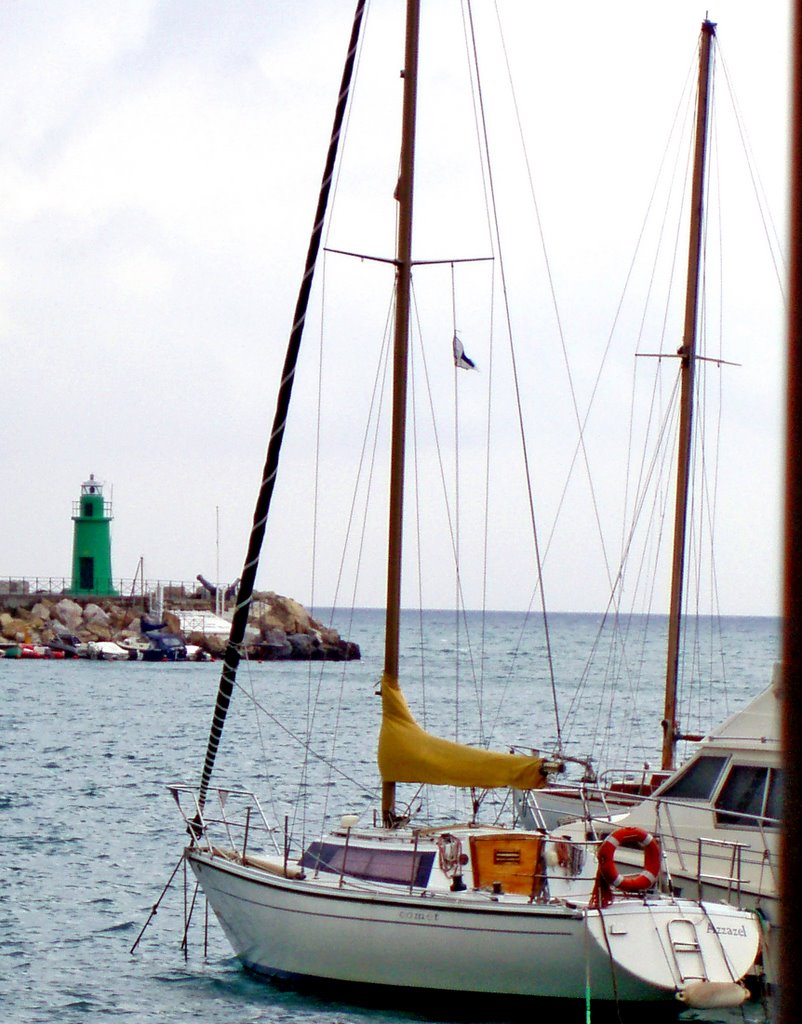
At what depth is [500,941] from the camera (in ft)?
43.4

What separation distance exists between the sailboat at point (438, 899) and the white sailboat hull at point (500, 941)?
1 centimetres

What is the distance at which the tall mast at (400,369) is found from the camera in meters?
15.7

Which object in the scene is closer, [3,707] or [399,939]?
[399,939]

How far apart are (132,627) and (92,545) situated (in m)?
7.87

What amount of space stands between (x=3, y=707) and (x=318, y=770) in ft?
91.9

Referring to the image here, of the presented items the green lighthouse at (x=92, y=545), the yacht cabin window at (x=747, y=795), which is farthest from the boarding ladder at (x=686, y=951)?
the green lighthouse at (x=92, y=545)

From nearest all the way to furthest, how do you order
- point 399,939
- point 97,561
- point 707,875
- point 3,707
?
point 399,939, point 707,875, point 3,707, point 97,561

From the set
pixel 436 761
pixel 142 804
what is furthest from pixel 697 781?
pixel 142 804

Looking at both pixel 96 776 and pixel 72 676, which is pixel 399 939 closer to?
pixel 96 776

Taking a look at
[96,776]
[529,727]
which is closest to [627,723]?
[529,727]

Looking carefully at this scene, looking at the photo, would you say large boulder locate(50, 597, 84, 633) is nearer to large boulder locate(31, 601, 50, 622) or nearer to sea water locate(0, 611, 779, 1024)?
large boulder locate(31, 601, 50, 622)

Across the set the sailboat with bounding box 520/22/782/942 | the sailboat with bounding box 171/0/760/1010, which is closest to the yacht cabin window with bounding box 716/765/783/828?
the sailboat with bounding box 520/22/782/942

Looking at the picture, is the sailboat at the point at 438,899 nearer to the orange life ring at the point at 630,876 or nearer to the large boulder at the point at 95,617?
the orange life ring at the point at 630,876

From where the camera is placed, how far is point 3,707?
64.2m
